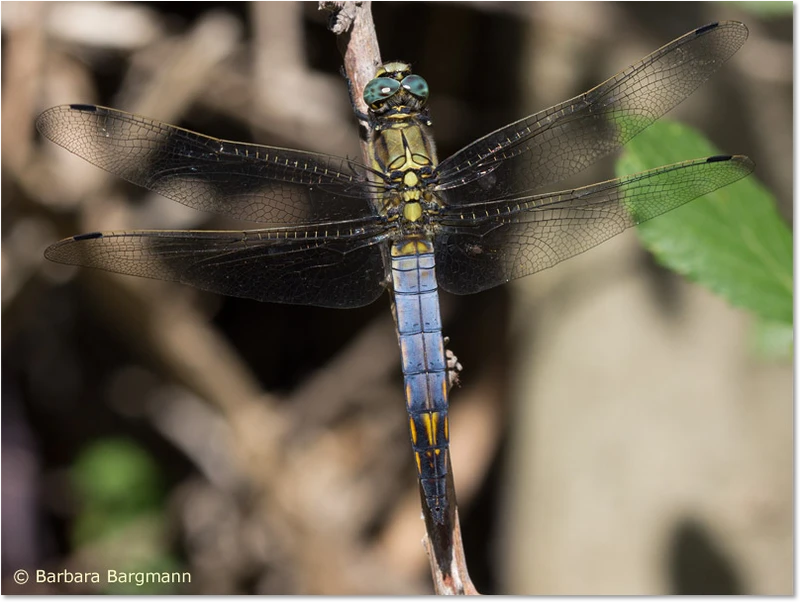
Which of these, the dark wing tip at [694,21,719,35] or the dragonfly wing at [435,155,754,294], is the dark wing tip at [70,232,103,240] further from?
the dark wing tip at [694,21,719,35]

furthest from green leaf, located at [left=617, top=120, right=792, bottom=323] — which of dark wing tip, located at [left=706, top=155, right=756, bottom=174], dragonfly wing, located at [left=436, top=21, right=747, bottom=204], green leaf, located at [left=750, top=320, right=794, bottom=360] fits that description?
dragonfly wing, located at [left=436, top=21, right=747, bottom=204]

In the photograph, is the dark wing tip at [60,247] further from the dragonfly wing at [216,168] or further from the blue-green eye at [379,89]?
the blue-green eye at [379,89]

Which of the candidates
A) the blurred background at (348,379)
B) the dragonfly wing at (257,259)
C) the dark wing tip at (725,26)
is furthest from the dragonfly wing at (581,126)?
the blurred background at (348,379)

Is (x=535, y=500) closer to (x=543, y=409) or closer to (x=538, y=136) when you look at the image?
(x=543, y=409)

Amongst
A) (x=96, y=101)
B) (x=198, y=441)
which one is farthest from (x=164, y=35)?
(x=198, y=441)

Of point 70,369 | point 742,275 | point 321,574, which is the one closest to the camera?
point 742,275

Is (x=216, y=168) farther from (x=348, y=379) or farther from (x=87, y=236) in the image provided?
(x=348, y=379)
